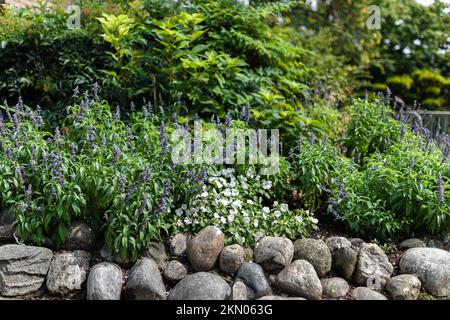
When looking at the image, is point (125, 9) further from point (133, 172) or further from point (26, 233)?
point (26, 233)

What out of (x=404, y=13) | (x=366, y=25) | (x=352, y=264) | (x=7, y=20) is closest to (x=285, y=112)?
(x=352, y=264)

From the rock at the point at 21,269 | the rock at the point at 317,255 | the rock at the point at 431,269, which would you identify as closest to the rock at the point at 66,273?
the rock at the point at 21,269

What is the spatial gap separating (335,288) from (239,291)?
793 millimetres

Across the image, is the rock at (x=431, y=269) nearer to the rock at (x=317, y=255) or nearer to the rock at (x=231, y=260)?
the rock at (x=317, y=255)

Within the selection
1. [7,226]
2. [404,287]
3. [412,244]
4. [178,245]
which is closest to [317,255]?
[404,287]

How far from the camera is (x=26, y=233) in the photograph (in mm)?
3939

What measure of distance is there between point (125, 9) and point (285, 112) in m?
2.68

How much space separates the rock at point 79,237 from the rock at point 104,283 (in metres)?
0.31

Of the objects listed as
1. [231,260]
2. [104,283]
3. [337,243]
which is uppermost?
[337,243]

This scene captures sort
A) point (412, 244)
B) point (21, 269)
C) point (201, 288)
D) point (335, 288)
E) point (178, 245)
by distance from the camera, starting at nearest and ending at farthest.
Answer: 1. point (201, 288)
2. point (21, 269)
3. point (335, 288)
4. point (178, 245)
5. point (412, 244)

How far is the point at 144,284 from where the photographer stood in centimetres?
374

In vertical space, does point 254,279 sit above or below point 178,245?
below

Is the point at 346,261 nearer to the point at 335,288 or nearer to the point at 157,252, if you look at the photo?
the point at 335,288
